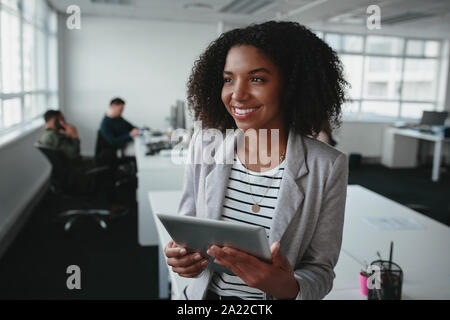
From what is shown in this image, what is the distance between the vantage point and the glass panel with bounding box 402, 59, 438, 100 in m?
8.44

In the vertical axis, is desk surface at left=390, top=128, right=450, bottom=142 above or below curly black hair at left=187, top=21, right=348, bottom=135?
below

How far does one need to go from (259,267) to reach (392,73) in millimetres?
8490

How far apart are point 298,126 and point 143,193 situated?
2.71m

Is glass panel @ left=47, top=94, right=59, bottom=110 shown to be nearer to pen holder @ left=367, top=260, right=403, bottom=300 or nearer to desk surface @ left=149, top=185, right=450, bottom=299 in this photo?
desk surface @ left=149, top=185, right=450, bottom=299

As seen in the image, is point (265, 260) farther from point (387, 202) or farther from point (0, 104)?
point (0, 104)

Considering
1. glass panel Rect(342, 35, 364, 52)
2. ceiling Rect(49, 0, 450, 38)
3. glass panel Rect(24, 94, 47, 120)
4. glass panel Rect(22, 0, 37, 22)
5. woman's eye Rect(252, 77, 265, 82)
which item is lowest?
glass panel Rect(24, 94, 47, 120)

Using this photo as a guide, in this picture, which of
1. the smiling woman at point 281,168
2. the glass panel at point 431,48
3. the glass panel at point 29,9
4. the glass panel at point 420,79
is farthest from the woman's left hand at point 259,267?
the glass panel at point 431,48

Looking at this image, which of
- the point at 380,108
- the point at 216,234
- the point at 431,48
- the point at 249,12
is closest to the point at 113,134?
the point at 249,12

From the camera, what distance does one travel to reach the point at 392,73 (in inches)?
329

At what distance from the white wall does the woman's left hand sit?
6622 millimetres

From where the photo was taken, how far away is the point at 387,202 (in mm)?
2533

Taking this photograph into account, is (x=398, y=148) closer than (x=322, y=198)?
No

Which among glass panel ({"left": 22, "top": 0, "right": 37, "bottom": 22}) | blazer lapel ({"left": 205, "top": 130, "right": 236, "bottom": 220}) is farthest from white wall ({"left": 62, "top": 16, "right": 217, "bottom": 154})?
blazer lapel ({"left": 205, "top": 130, "right": 236, "bottom": 220})
